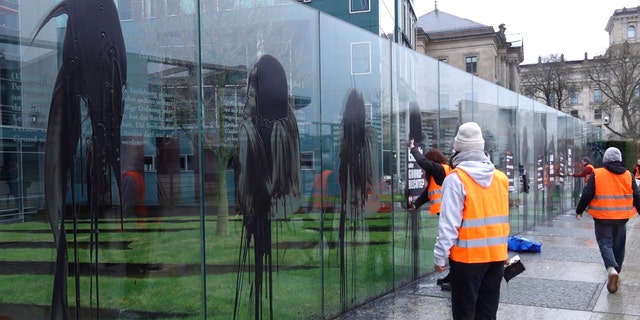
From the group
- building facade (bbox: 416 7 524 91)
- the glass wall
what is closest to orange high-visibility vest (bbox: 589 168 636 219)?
the glass wall

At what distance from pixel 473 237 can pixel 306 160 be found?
6.71ft

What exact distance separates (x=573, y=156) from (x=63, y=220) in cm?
1965

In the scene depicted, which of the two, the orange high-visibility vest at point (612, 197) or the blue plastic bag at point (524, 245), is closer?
the orange high-visibility vest at point (612, 197)

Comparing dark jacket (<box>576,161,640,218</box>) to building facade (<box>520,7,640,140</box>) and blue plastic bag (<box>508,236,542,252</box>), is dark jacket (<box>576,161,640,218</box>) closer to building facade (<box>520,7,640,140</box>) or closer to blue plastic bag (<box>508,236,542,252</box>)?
blue plastic bag (<box>508,236,542,252</box>)

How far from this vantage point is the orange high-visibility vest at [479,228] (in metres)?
4.37

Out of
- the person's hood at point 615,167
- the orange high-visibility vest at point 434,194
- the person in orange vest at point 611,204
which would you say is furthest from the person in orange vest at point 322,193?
the person's hood at point 615,167

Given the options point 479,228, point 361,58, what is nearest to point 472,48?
point 361,58

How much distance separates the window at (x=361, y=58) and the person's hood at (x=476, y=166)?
238cm

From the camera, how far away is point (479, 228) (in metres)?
4.41

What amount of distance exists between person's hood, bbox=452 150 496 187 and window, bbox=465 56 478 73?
6492 cm

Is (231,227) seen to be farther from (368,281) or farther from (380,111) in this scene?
(380,111)

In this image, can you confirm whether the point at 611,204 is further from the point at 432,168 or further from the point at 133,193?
the point at 133,193

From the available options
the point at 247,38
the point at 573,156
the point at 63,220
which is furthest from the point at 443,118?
the point at 573,156

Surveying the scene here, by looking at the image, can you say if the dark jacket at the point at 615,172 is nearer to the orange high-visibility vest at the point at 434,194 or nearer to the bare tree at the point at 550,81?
the orange high-visibility vest at the point at 434,194
